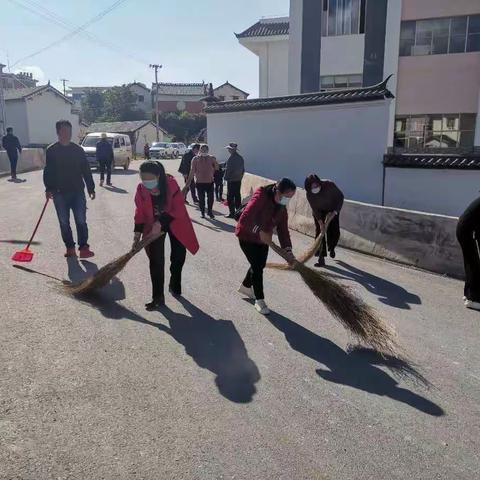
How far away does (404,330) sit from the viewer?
532 centimetres

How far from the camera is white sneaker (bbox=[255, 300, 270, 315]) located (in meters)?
5.57

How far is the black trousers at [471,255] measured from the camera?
239 inches

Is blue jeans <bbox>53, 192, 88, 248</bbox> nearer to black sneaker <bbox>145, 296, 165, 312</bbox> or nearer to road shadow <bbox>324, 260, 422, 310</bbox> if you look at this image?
black sneaker <bbox>145, 296, 165, 312</bbox>

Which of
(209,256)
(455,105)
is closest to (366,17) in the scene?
(455,105)

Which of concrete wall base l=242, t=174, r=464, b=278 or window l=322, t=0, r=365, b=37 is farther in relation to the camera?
window l=322, t=0, r=365, b=37

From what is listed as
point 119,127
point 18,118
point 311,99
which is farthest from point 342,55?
point 119,127

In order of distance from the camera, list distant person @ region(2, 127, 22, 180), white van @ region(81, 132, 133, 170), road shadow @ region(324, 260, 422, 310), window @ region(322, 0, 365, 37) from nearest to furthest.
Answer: road shadow @ region(324, 260, 422, 310)
distant person @ region(2, 127, 22, 180)
window @ region(322, 0, 365, 37)
white van @ region(81, 132, 133, 170)

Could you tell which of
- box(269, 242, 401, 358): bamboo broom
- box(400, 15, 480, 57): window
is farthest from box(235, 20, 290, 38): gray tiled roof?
box(269, 242, 401, 358): bamboo broom

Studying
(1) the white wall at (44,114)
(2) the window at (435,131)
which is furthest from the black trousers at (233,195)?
(1) the white wall at (44,114)

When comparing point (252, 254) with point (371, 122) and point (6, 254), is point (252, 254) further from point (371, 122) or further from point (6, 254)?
point (371, 122)

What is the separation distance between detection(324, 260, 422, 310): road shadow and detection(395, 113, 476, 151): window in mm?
14280

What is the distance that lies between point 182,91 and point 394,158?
69.6m

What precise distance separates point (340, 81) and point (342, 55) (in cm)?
106

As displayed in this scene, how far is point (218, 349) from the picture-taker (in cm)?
459
